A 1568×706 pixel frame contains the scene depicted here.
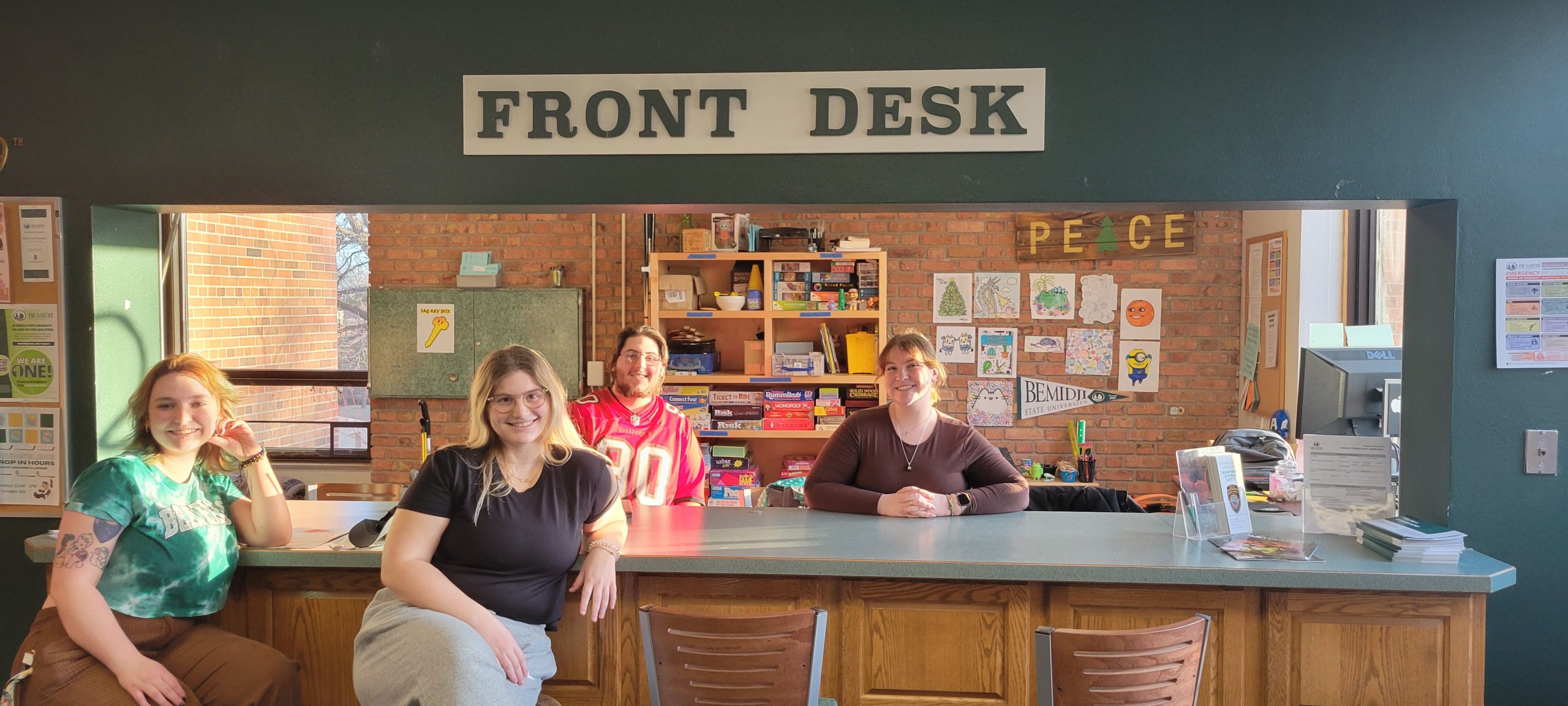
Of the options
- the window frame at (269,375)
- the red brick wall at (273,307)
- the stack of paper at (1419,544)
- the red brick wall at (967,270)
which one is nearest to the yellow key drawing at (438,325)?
the red brick wall at (967,270)

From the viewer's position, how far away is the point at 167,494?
2525 millimetres

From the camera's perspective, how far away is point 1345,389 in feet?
12.8

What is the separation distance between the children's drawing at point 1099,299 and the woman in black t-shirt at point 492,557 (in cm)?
437

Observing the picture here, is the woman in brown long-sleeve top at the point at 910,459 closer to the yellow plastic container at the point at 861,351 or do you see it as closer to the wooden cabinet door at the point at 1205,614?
the wooden cabinet door at the point at 1205,614

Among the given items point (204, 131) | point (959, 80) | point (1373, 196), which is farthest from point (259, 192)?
point (1373, 196)

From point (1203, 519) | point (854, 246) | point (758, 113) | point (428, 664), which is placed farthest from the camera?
point (854, 246)

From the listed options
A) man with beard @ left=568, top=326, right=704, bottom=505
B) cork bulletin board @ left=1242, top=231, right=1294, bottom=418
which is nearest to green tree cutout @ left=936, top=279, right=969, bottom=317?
cork bulletin board @ left=1242, top=231, right=1294, bottom=418

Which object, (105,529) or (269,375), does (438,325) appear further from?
(105,529)

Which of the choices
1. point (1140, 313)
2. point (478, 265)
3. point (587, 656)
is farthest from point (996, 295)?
point (587, 656)

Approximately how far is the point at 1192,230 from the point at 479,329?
4.34 metres

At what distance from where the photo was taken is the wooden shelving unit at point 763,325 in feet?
19.5

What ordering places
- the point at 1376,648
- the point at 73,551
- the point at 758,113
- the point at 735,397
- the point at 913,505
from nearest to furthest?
the point at 73,551
the point at 1376,648
the point at 758,113
the point at 913,505
the point at 735,397

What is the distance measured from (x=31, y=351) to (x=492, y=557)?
1.84 meters

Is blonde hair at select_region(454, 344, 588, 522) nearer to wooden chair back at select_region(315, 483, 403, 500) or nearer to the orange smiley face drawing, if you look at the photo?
wooden chair back at select_region(315, 483, 403, 500)
